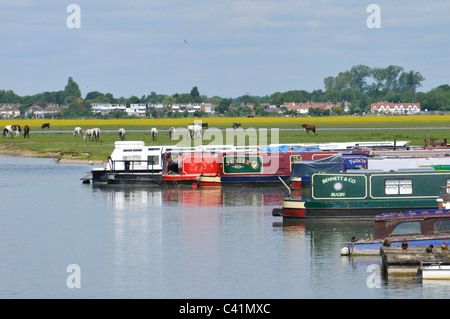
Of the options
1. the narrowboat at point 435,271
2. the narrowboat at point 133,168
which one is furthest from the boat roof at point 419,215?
the narrowboat at point 133,168

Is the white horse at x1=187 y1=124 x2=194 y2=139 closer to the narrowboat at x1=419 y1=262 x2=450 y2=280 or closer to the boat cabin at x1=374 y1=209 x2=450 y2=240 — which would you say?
the boat cabin at x1=374 y1=209 x2=450 y2=240

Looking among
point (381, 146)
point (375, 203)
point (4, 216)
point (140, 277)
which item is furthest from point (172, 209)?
point (381, 146)

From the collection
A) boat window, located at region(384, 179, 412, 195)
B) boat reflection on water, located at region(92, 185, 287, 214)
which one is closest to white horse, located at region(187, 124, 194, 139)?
boat reflection on water, located at region(92, 185, 287, 214)

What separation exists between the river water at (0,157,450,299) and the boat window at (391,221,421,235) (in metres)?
1.71

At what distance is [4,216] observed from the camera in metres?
48.9

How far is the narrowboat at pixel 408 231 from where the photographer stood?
110 feet

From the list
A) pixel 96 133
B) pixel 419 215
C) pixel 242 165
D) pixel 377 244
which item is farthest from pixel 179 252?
pixel 96 133

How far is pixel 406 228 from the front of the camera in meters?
35.1

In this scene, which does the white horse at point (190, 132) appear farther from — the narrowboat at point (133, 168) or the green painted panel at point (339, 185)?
the green painted panel at point (339, 185)

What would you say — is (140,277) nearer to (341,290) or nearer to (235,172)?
(341,290)

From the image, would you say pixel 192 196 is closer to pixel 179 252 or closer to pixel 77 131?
pixel 179 252

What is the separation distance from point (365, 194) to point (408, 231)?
8.10 meters

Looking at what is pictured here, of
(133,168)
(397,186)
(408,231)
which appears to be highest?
(397,186)

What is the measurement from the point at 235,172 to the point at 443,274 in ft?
104
